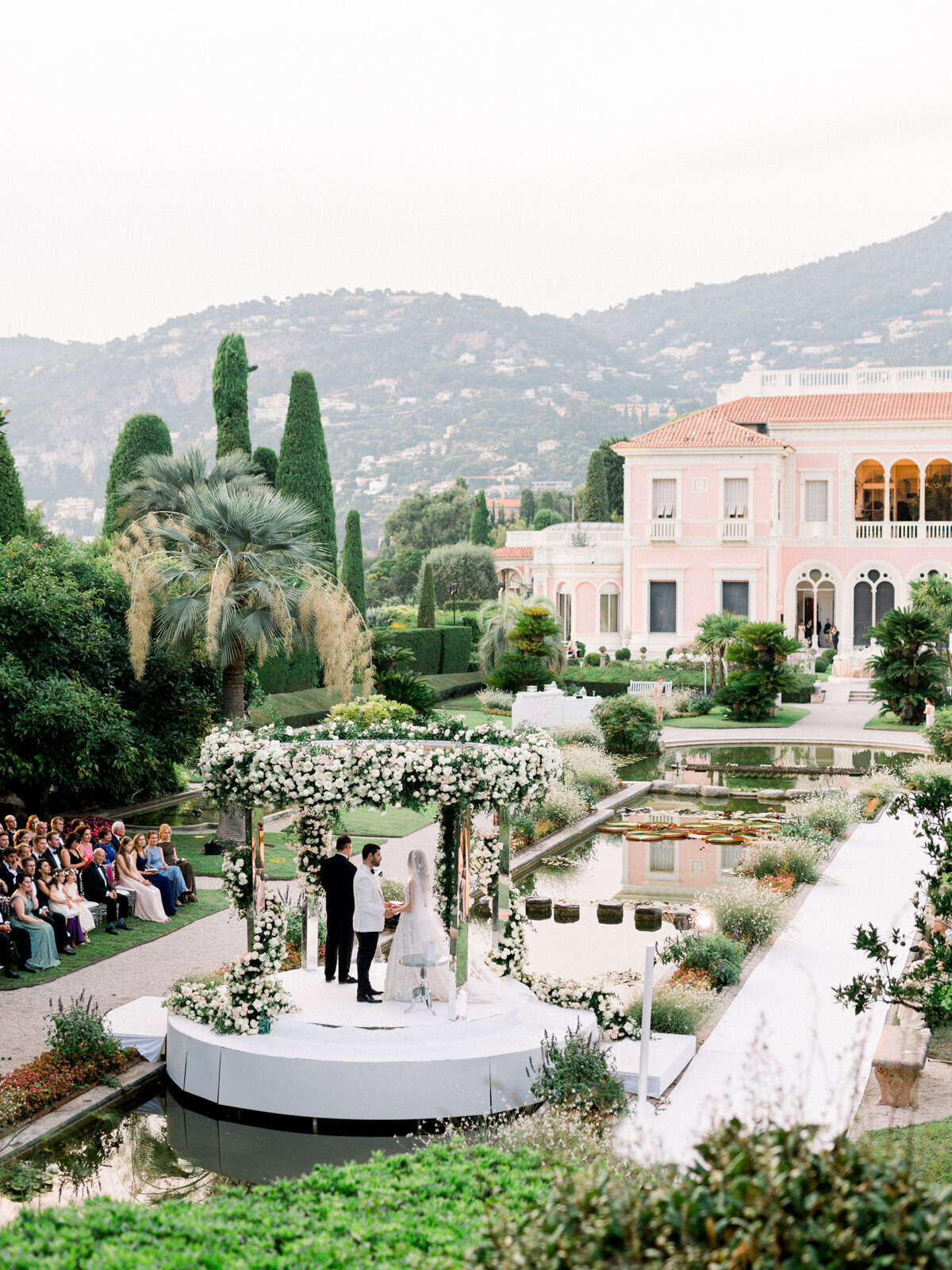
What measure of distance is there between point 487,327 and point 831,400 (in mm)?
125817

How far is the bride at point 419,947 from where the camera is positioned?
355 inches

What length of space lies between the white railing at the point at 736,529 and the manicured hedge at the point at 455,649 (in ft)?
29.7

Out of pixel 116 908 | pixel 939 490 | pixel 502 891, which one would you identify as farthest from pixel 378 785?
pixel 939 490

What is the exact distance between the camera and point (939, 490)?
44.6 m

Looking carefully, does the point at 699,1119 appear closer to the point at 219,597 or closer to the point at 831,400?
the point at 219,597

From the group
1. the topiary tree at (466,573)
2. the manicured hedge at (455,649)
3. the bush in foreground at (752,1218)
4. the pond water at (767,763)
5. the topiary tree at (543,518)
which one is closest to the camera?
the bush in foreground at (752,1218)

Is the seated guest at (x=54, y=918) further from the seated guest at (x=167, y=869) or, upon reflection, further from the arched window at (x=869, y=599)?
the arched window at (x=869, y=599)

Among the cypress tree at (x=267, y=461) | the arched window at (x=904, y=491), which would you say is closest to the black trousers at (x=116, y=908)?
the cypress tree at (x=267, y=461)

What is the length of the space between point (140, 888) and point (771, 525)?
3196cm

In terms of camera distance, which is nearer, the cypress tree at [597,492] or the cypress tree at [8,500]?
the cypress tree at [8,500]

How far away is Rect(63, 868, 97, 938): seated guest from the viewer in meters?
12.5

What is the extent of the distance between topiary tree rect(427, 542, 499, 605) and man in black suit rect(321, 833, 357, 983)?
5035cm

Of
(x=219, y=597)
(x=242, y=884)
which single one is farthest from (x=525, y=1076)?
(x=219, y=597)

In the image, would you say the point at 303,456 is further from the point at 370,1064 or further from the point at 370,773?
the point at 370,1064
